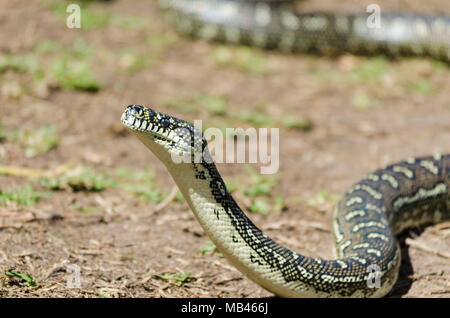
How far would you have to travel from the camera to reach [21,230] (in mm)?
5383

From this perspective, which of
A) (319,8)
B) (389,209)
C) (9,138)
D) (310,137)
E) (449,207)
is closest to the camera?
(389,209)

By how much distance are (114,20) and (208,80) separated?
3.10 meters

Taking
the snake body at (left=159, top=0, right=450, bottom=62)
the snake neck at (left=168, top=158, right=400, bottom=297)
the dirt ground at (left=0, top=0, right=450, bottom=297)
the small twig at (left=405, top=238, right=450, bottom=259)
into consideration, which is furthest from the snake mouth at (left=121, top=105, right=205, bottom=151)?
the snake body at (left=159, top=0, right=450, bottom=62)

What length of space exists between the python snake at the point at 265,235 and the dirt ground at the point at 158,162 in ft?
1.30

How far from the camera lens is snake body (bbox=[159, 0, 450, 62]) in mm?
11664

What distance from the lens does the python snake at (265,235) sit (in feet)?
14.8

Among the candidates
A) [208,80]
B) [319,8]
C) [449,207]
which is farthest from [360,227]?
[319,8]

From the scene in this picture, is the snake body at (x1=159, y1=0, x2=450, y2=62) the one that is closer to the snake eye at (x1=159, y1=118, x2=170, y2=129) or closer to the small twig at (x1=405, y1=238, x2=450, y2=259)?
the small twig at (x1=405, y1=238, x2=450, y2=259)

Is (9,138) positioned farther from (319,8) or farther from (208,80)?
(319,8)

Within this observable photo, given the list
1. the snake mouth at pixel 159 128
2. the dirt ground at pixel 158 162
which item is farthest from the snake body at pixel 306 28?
the snake mouth at pixel 159 128

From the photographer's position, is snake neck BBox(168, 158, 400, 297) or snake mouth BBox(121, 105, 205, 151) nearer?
snake mouth BBox(121, 105, 205, 151)

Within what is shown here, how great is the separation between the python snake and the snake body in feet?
21.2

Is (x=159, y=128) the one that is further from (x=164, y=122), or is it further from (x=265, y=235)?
(x=265, y=235)

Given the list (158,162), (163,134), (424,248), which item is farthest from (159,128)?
(424,248)
